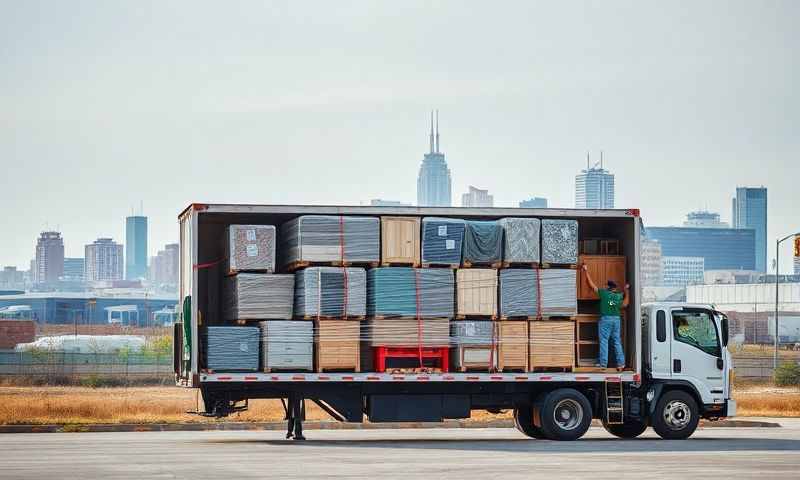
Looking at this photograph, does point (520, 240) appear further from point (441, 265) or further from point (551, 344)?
point (551, 344)

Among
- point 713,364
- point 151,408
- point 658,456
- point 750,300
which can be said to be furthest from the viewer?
point 750,300

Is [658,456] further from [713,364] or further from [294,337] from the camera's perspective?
[294,337]

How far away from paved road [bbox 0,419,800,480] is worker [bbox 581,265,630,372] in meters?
1.54

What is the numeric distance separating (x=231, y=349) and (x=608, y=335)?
6.70 metres

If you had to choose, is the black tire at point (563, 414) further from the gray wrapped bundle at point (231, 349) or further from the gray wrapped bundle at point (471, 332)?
the gray wrapped bundle at point (231, 349)

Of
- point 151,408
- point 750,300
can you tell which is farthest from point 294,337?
point 750,300

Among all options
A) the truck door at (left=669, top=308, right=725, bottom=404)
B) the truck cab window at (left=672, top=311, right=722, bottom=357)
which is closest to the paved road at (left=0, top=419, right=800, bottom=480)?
the truck door at (left=669, top=308, right=725, bottom=404)

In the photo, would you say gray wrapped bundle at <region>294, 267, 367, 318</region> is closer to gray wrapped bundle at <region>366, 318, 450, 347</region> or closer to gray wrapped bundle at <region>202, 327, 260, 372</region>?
gray wrapped bundle at <region>366, 318, 450, 347</region>

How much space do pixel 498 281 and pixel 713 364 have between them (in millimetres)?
Answer: 4366

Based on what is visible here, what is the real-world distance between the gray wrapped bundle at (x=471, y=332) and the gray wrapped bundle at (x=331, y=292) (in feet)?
5.38

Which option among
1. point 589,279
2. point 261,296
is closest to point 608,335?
point 589,279

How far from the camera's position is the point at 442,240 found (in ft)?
76.7

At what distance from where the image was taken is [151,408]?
32.6 metres

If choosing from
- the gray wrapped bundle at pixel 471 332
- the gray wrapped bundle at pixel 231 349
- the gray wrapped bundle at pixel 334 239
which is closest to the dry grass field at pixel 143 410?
the gray wrapped bundle at pixel 231 349
